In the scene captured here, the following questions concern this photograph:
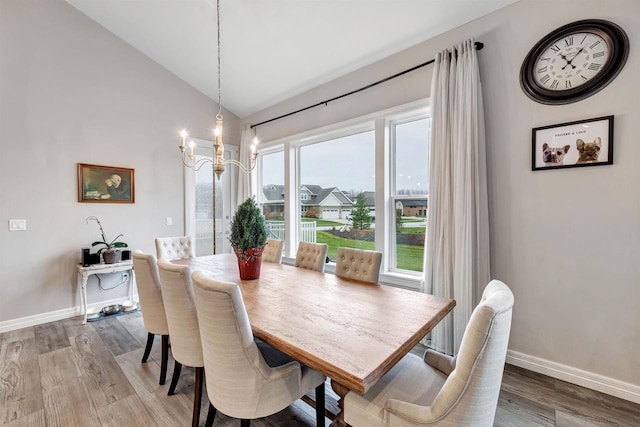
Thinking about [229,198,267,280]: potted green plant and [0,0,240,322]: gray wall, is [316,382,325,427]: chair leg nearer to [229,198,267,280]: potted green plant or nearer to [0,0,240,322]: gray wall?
[229,198,267,280]: potted green plant

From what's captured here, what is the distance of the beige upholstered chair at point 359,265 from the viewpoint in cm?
233

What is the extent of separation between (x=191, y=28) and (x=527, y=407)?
4909mm

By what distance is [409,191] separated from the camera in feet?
10.4

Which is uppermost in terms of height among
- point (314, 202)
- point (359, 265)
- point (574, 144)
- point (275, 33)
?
point (275, 33)

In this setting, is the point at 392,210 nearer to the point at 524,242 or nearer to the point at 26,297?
the point at 524,242

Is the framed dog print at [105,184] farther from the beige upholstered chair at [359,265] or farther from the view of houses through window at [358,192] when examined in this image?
the beige upholstered chair at [359,265]

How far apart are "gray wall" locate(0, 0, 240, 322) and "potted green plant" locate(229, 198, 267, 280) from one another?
8.63ft

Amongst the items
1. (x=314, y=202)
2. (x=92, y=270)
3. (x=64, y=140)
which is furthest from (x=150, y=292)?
(x=64, y=140)

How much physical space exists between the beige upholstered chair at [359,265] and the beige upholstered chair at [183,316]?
1.27 metres

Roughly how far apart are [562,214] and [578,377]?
124cm

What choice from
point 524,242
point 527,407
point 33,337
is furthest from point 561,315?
point 33,337

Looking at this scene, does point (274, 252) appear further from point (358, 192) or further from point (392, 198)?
point (392, 198)

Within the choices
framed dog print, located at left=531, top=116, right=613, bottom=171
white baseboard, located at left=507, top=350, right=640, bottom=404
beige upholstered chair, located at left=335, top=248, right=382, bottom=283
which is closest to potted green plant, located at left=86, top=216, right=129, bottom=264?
beige upholstered chair, located at left=335, top=248, right=382, bottom=283

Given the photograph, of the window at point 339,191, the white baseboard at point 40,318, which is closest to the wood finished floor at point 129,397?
the white baseboard at point 40,318
